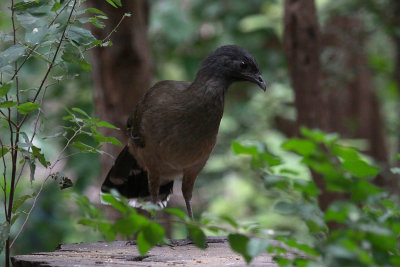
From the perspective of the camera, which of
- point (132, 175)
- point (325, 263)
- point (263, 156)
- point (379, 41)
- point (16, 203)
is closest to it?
point (325, 263)

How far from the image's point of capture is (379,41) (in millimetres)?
11352

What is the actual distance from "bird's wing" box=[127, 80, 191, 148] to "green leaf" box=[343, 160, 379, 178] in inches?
111

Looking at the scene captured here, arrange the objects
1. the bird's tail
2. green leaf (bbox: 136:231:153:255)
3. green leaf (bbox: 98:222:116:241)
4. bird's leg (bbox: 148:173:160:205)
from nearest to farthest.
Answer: green leaf (bbox: 136:231:153:255) → green leaf (bbox: 98:222:116:241) → bird's leg (bbox: 148:173:160:205) → the bird's tail

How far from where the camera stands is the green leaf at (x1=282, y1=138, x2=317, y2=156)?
72.1 inches

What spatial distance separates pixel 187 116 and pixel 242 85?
6.26 m

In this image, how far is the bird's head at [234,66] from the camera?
15.1ft

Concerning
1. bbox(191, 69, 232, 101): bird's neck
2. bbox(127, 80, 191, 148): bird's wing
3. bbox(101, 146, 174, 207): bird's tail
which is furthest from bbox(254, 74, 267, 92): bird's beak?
bbox(101, 146, 174, 207): bird's tail

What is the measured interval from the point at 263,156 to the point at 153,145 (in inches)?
108

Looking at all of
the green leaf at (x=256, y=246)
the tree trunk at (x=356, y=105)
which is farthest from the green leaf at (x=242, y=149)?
the tree trunk at (x=356, y=105)

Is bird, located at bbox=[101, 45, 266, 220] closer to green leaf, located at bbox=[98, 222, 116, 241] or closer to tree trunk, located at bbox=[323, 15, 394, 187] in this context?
green leaf, located at bbox=[98, 222, 116, 241]

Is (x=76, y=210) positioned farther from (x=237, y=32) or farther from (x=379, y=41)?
(x=379, y=41)

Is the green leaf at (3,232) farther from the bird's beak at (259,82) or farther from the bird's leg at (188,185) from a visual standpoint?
the bird's beak at (259,82)

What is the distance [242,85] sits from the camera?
1069 cm

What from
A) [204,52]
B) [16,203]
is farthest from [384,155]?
[16,203]
